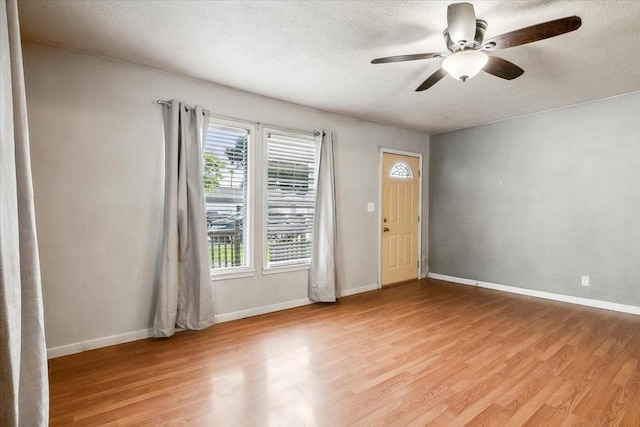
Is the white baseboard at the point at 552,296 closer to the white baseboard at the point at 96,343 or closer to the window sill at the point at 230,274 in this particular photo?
the window sill at the point at 230,274

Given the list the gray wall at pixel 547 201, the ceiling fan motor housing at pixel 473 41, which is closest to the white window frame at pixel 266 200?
the ceiling fan motor housing at pixel 473 41

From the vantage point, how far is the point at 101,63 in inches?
111

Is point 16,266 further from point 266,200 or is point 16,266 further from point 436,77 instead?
point 436,77

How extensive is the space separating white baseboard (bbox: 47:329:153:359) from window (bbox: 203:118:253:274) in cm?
89

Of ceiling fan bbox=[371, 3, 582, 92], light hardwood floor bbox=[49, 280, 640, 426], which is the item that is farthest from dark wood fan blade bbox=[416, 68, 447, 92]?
light hardwood floor bbox=[49, 280, 640, 426]

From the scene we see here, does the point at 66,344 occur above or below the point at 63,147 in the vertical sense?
below

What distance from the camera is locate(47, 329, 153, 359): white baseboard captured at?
8.70ft

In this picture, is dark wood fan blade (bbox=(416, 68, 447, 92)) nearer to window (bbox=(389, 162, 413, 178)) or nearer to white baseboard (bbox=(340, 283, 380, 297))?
window (bbox=(389, 162, 413, 178))

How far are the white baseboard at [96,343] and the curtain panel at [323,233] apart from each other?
196 cm

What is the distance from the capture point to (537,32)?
1910mm

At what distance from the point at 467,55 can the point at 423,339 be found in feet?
8.01

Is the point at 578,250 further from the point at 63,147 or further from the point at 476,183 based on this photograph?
the point at 63,147

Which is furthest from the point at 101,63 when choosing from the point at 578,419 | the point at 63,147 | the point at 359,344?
the point at 578,419

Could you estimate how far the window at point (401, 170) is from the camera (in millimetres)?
5285
